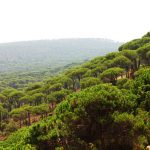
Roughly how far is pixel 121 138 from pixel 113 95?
3722 millimetres

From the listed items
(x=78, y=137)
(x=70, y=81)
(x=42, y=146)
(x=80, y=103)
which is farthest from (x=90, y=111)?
(x=70, y=81)

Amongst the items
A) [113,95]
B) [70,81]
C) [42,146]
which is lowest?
[70,81]

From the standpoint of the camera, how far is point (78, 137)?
1109 inches

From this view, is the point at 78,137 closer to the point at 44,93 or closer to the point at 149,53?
the point at 149,53

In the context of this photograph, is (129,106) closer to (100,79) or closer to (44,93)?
(100,79)

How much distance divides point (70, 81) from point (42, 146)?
5739 centimetres

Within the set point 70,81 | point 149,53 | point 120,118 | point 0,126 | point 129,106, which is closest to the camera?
point 120,118

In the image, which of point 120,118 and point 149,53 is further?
point 149,53

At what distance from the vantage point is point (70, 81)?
86.3 meters

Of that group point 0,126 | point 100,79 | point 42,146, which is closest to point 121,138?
point 42,146

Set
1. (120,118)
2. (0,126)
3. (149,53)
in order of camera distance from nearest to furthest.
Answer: (120,118) < (149,53) < (0,126)

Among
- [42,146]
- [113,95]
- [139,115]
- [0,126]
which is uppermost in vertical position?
[113,95]

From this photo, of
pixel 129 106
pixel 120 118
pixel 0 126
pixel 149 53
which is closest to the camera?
pixel 120 118

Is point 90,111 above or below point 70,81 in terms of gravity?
above
